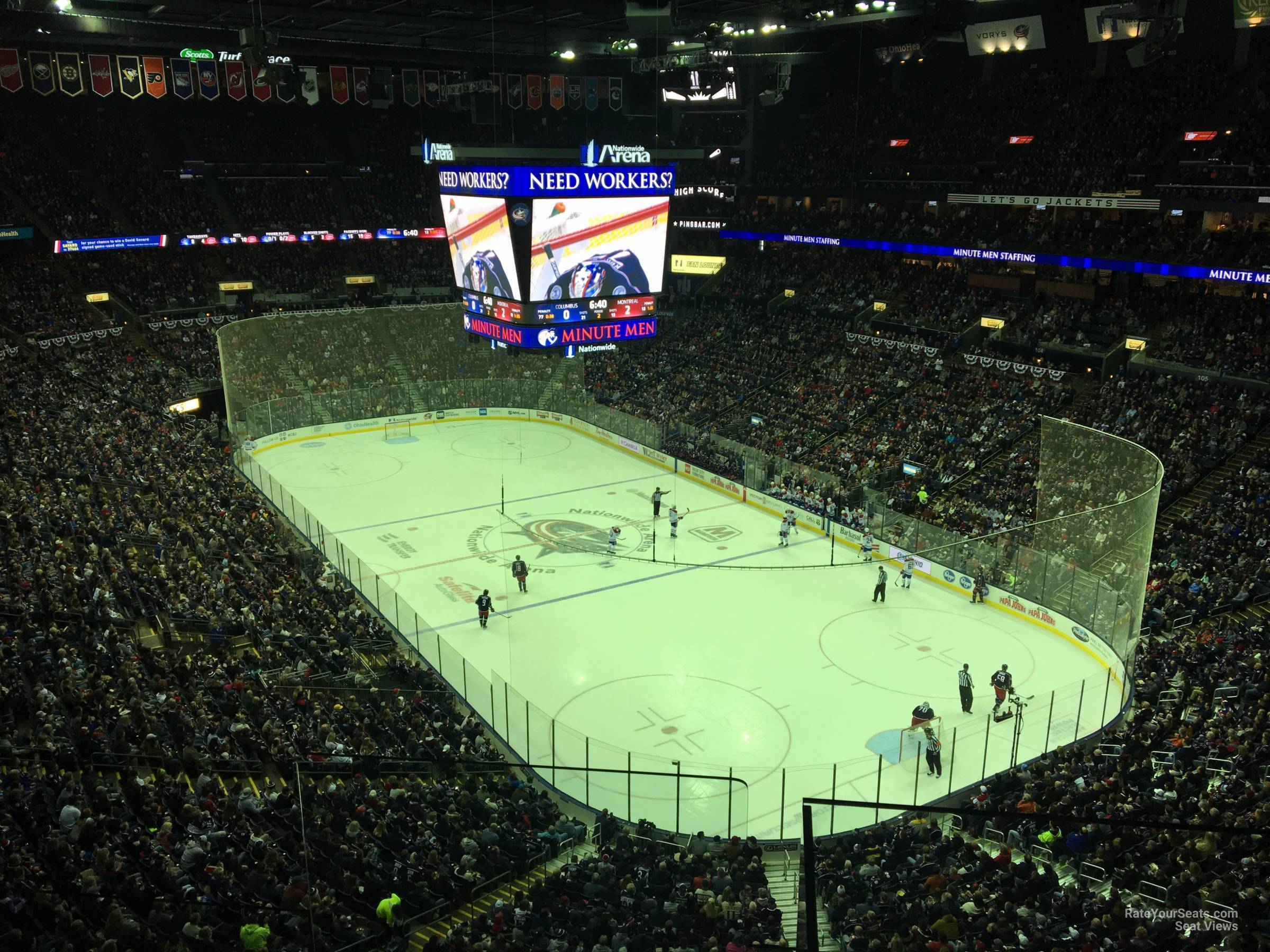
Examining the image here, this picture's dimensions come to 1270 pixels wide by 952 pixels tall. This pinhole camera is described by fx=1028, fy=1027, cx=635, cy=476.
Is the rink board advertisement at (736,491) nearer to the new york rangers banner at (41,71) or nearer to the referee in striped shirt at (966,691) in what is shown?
the referee in striped shirt at (966,691)

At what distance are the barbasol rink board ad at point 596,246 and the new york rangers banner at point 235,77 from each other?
2674 cm

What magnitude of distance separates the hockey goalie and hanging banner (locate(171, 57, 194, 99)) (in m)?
25.1

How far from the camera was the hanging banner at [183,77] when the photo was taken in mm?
38844

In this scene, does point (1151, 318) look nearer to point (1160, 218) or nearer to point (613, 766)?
point (1160, 218)

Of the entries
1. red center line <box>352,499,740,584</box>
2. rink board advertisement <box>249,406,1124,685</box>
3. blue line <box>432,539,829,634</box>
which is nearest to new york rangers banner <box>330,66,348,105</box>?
rink board advertisement <box>249,406,1124,685</box>

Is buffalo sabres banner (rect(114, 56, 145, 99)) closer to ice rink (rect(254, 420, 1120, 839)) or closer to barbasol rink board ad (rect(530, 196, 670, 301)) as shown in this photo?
ice rink (rect(254, 420, 1120, 839))

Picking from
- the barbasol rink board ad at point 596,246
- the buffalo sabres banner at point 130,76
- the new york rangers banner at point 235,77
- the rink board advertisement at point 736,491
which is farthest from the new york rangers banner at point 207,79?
the barbasol rink board ad at point 596,246

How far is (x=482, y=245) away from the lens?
22.8 m

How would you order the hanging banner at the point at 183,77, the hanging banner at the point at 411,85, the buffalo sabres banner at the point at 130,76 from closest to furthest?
the buffalo sabres banner at the point at 130,76 → the hanging banner at the point at 183,77 → the hanging banner at the point at 411,85

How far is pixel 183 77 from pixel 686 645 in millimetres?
30972

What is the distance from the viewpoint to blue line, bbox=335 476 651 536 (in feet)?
98.4

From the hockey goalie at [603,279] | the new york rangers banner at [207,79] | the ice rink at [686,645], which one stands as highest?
→ the new york rangers banner at [207,79]

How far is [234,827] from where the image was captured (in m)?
11.7

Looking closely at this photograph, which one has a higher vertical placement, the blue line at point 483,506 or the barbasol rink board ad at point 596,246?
the barbasol rink board ad at point 596,246
